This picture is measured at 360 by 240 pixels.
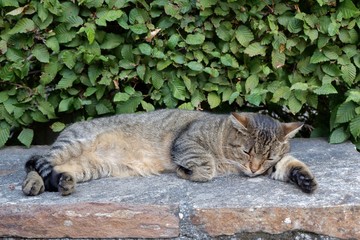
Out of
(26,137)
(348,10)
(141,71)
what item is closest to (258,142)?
(141,71)

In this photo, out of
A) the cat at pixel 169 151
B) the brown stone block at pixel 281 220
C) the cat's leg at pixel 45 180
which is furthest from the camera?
the cat at pixel 169 151

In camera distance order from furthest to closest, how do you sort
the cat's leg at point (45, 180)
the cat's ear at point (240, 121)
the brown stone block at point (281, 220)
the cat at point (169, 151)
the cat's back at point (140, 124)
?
the cat's back at point (140, 124) → the cat's ear at point (240, 121) → the cat at point (169, 151) → the cat's leg at point (45, 180) → the brown stone block at point (281, 220)

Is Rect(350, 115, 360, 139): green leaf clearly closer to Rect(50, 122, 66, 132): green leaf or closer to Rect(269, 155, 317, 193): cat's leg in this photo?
Rect(269, 155, 317, 193): cat's leg

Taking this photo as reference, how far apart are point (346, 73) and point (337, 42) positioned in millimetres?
264

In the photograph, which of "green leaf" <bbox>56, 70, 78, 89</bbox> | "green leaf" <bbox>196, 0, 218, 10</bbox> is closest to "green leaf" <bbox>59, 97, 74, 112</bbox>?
"green leaf" <bbox>56, 70, 78, 89</bbox>

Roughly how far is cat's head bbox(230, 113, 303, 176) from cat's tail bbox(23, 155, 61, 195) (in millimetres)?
1232

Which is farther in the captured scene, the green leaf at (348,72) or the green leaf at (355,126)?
the green leaf at (348,72)

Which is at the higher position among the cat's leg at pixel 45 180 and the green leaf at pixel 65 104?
the green leaf at pixel 65 104

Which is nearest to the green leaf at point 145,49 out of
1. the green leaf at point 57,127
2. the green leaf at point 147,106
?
the green leaf at point 147,106

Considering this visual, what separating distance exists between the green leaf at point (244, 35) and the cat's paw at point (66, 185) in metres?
1.81

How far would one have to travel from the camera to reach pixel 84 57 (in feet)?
15.5

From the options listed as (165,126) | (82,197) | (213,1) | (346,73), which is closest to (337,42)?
(346,73)

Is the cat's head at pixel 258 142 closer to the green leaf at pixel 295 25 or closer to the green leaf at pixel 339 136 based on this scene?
Answer: the green leaf at pixel 339 136

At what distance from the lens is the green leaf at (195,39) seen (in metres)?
4.70
